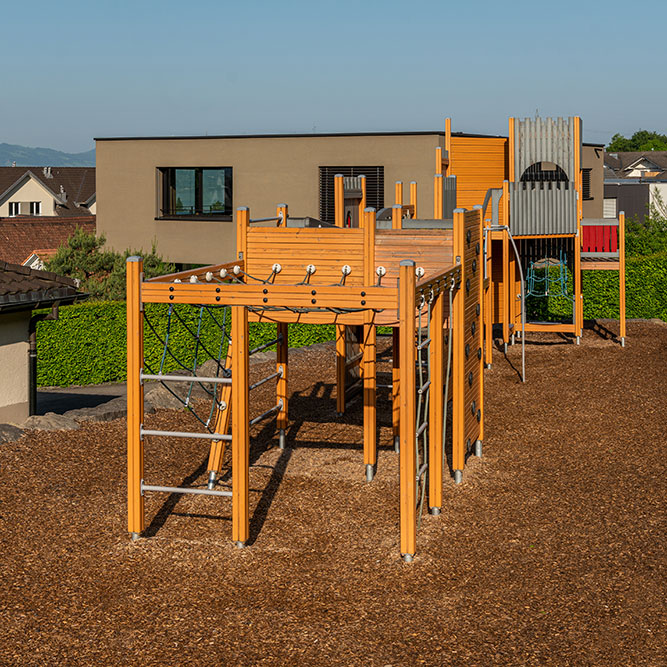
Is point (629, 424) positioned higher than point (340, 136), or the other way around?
point (340, 136)

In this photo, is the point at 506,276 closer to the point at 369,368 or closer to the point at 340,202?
the point at 340,202

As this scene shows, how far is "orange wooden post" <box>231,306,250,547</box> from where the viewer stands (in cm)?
786

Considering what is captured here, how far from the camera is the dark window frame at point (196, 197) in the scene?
1151 inches

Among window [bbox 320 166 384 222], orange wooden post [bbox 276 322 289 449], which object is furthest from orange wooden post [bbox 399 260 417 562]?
window [bbox 320 166 384 222]

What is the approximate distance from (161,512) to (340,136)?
1998cm

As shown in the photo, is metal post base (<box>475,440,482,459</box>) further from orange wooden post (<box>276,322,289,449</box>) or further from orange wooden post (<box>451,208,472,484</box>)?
orange wooden post (<box>276,322,289,449</box>)

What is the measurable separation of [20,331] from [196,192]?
1667 centimetres

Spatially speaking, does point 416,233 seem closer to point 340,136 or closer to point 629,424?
point 629,424

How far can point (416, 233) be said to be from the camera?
1004 centimetres

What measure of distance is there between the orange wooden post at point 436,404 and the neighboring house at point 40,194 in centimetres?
6559

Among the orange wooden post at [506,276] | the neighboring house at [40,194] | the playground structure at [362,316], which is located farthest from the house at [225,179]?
the neighboring house at [40,194]

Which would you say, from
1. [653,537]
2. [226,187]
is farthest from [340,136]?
[653,537]

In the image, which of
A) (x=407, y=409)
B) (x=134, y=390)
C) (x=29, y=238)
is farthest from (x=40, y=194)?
(x=407, y=409)

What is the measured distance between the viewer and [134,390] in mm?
8023
